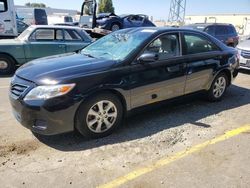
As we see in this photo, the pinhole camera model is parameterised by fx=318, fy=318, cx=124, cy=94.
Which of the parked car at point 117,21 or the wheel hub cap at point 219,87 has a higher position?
the parked car at point 117,21

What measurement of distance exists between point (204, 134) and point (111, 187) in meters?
2.00

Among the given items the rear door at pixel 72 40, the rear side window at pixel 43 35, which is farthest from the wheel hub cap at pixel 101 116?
the rear side window at pixel 43 35

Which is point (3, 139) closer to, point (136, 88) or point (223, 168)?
point (136, 88)

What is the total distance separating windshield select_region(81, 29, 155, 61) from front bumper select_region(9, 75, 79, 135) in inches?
46.2

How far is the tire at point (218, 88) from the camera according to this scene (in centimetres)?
636

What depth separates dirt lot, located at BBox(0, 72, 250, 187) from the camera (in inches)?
141

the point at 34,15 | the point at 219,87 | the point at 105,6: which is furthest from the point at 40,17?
the point at 105,6

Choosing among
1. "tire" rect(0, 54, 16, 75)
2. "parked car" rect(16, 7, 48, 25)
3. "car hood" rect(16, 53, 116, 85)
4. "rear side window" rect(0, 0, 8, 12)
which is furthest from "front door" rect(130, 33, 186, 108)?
"parked car" rect(16, 7, 48, 25)

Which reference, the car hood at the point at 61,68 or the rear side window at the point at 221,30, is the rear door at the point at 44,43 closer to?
the car hood at the point at 61,68

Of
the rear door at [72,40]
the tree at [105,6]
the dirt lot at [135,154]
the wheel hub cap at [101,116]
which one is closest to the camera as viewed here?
the dirt lot at [135,154]

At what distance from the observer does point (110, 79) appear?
14.8 ft

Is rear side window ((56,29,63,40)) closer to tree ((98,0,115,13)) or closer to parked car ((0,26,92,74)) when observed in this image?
parked car ((0,26,92,74))

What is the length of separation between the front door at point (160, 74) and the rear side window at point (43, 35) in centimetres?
554

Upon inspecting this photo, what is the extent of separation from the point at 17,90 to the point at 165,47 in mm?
2542
